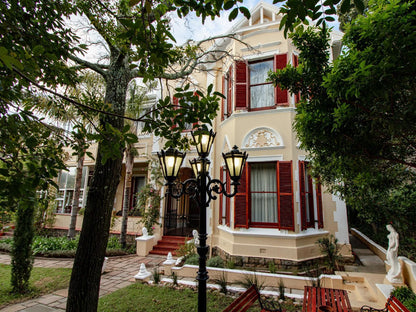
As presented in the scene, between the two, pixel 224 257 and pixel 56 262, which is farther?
pixel 56 262

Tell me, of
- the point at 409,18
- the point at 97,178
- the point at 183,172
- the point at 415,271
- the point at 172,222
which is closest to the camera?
the point at 409,18

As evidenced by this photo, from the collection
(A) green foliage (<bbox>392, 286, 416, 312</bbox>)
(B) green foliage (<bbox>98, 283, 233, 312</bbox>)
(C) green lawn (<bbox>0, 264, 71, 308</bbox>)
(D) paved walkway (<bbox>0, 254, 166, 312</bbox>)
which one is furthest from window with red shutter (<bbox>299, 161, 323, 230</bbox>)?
(C) green lawn (<bbox>0, 264, 71, 308</bbox>)

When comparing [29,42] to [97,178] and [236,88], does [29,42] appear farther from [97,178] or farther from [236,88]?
[236,88]

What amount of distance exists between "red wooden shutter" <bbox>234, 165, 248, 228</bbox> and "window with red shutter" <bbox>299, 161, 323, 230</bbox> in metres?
1.76

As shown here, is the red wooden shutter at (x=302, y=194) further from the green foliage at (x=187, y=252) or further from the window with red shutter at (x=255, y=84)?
the green foliage at (x=187, y=252)

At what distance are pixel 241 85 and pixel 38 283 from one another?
8.89 meters

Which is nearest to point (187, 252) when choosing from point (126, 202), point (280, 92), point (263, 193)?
point (263, 193)

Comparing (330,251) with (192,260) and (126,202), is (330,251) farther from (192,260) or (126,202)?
(126,202)

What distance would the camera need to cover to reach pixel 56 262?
325 inches

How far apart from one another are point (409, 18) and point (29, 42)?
3.94 metres

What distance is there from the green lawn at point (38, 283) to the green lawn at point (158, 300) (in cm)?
194

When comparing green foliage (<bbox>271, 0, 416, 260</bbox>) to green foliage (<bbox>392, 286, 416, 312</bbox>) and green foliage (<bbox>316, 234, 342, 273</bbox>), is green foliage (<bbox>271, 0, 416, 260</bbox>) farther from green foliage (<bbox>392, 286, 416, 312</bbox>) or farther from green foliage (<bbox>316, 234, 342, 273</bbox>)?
A: green foliage (<bbox>316, 234, 342, 273</bbox>)

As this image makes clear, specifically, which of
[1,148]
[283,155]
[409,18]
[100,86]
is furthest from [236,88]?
[1,148]

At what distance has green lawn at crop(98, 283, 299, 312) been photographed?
448 cm
